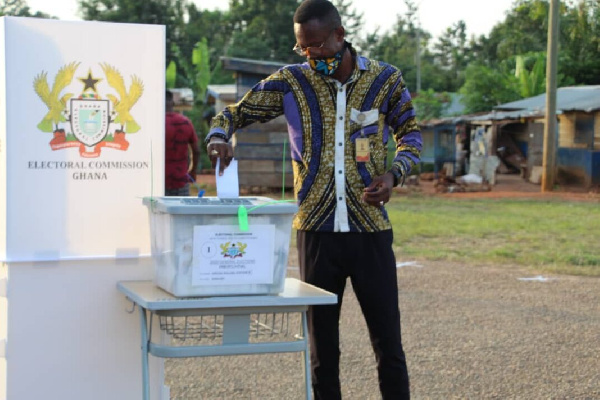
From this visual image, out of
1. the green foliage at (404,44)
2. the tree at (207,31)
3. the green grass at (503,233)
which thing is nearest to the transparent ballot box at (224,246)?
the green grass at (503,233)

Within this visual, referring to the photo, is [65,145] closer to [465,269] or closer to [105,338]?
[105,338]

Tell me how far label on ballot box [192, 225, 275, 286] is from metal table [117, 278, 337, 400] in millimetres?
69

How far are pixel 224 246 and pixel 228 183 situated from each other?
1.04ft

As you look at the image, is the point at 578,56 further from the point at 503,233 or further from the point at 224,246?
the point at 224,246

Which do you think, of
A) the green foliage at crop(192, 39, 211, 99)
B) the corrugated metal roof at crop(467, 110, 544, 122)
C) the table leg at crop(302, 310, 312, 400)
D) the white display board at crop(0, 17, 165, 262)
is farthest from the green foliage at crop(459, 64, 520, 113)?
the table leg at crop(302, 310, 312, 400)

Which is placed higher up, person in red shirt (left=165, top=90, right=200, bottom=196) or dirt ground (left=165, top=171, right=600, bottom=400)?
person in red shirt (left=165, top=90, right=200, bottom=196)

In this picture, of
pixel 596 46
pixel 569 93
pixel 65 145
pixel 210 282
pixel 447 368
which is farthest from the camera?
pixel 596 46

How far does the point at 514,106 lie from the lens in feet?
100

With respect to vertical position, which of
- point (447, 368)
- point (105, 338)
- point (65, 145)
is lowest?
point (447, 368)

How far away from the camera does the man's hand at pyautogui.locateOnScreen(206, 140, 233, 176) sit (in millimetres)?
3480

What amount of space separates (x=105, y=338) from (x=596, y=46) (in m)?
37.1

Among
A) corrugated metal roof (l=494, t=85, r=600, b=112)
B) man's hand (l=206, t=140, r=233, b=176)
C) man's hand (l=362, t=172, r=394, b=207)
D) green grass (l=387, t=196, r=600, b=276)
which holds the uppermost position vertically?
corrugated metal roof (l=494, t=85, r=600, b=112)

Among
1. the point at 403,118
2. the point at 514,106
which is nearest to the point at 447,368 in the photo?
the point at 403,118

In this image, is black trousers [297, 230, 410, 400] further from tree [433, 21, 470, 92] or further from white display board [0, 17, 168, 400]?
tree [433, 21, 470, 92]
